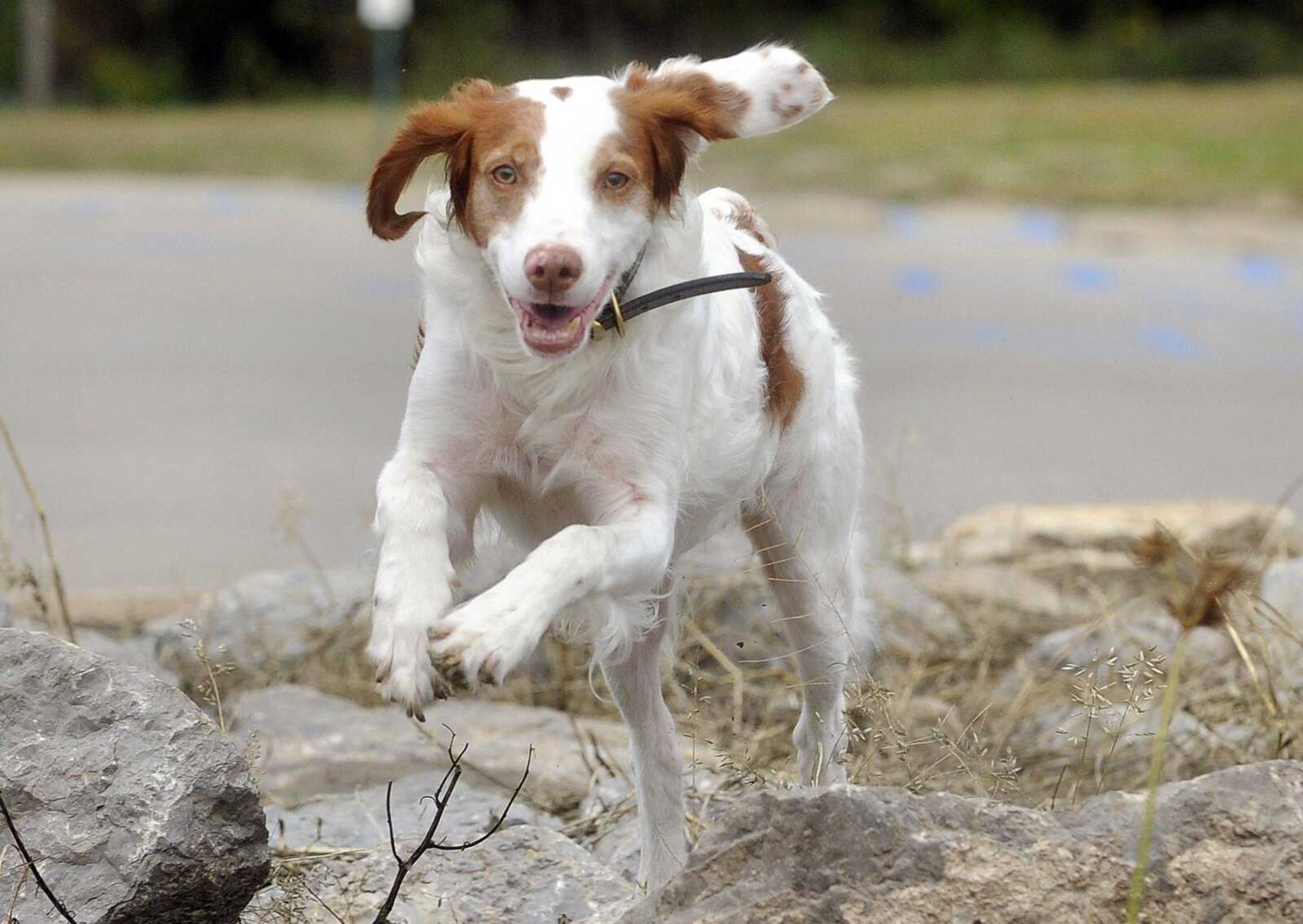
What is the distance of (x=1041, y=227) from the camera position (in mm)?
13383

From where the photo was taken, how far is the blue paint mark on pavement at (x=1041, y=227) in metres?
13.0

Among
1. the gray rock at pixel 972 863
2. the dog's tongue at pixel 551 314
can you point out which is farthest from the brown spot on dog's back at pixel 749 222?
the gray rock at pixel 972 863

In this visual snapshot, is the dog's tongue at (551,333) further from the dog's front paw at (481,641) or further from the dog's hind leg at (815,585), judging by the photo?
the dog's hind leg at (815,585)

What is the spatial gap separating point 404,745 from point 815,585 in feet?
3.57

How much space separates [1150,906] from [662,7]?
96.6 feet

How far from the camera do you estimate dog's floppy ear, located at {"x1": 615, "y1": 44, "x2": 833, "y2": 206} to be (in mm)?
3213

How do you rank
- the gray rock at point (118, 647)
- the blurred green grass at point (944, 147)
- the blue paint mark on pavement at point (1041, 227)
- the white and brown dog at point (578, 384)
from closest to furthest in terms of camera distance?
the white and brown dog at point (578, 384) → the gray rock at point (118, 647) → the blue paint mark on pavement at point (1041, 227) → the blurred green grass at point (944, 147)

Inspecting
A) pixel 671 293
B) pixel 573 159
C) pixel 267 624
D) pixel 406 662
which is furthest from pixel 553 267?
pixel 267 624

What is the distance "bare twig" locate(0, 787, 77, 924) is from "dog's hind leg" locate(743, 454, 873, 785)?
1.60 meters

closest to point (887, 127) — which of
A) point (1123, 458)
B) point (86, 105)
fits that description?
point (1123, 458)

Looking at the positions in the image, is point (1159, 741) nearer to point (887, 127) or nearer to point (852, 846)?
point (852, 846)

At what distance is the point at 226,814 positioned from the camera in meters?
2.71

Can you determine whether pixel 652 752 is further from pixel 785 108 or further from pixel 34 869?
pixel 34 869

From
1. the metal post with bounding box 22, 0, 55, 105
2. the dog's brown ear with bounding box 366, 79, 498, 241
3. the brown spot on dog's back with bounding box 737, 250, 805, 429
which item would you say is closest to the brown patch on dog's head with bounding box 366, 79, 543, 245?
the dog's brown ear with bounding box 366, 79, 498, 241
